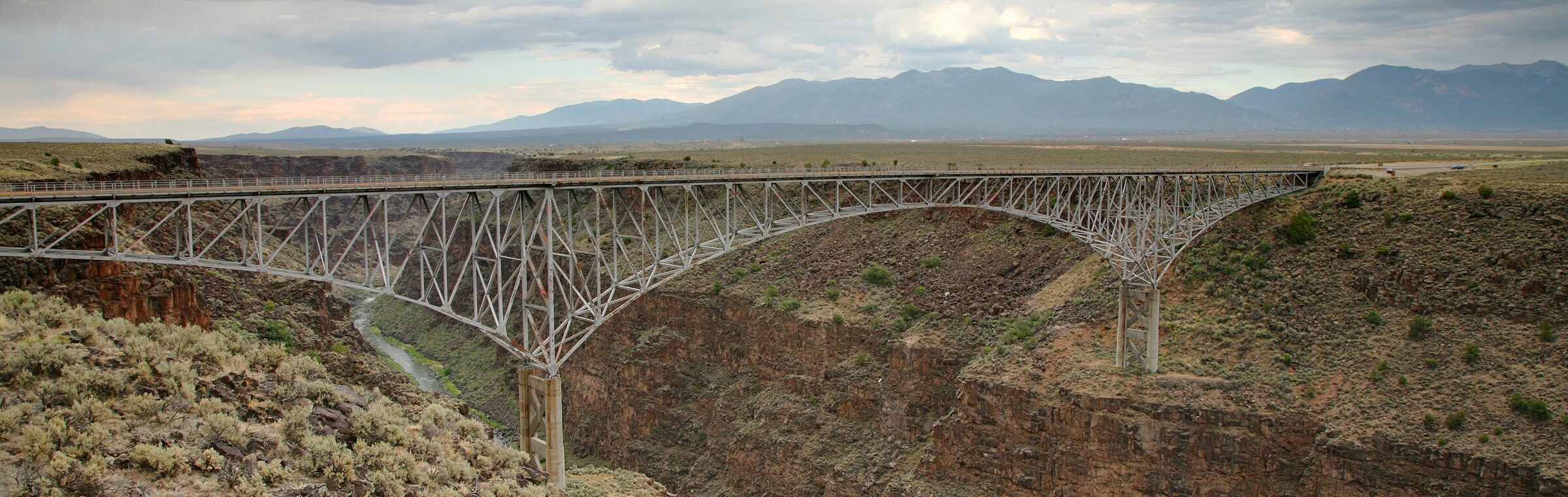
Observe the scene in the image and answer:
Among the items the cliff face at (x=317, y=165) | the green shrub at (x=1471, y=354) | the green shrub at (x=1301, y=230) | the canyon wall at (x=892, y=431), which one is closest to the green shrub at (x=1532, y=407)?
the green shrub at (x=1471, y=354)

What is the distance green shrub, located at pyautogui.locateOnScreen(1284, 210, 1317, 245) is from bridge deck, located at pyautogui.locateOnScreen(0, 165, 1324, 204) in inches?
143

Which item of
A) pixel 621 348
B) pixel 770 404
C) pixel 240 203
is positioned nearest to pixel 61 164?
pixel 240 203

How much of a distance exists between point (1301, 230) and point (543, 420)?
34.7m

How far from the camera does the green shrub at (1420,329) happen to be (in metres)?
44.5

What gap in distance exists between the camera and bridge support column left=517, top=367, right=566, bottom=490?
35719 millimetres

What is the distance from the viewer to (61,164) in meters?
46.4

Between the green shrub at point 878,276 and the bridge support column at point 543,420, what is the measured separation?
2482 centimetres

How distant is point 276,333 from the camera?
43750mm

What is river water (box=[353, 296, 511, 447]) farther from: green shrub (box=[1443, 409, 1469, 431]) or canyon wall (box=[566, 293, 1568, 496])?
green shrub (box=[1443, 409, 1469, 431])

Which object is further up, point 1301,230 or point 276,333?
point 1301,230

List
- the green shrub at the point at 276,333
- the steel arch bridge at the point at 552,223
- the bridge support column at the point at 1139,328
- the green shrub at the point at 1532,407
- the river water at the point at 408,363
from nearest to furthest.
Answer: the steel arch bridge at the point at 552,223
the green shrub at the point at 1532,407
the green shrub at the point at 276,333
the bridge support column at the point at 1139,328
the river water at the point at 408,363

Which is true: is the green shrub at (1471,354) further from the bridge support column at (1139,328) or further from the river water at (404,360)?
the river water at (404,360)

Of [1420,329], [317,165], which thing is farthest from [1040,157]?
[317,165]

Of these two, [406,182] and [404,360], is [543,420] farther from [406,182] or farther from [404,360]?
[404,360]
